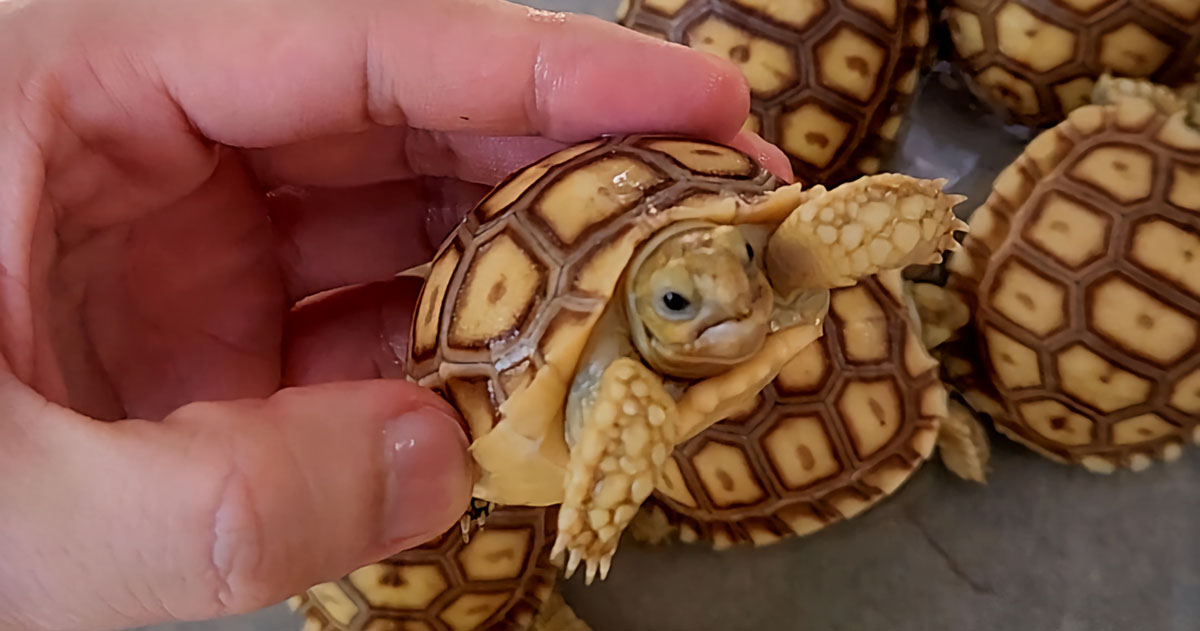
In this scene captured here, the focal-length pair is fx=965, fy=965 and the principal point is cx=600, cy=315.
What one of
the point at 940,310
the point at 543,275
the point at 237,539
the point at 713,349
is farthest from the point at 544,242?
the point at 940,310

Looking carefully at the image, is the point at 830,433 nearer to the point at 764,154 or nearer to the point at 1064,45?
the point at 764,154

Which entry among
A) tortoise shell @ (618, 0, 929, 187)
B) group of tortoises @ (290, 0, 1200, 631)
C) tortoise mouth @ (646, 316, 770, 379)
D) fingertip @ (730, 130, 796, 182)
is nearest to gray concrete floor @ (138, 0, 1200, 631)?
group of tortoises @ (290, 0, 1200, 631)

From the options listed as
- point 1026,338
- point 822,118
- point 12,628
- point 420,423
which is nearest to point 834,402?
point 1026,338

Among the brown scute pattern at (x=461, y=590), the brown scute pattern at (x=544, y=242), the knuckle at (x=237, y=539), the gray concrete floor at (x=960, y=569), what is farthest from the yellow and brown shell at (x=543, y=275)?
the gray concrete floor at (x=960, y=569)

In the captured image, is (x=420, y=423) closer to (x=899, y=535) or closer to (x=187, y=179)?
(x=187, y=179)

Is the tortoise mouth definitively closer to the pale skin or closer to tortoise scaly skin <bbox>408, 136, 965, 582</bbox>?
tortoise scaly skin <bbox>408, 136, 965, 582</bbox>

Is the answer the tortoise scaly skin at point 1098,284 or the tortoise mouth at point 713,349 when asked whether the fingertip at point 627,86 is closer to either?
the tortoise mouth at point 713,349
